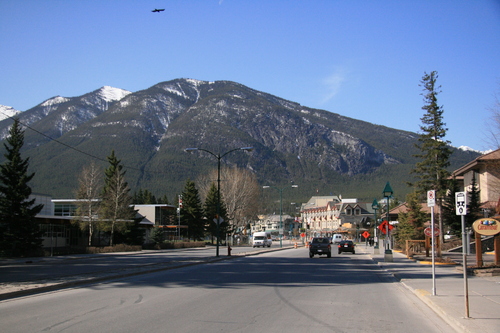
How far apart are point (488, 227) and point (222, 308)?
11.3 metres

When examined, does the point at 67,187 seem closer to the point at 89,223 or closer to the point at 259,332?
the point at 89,223

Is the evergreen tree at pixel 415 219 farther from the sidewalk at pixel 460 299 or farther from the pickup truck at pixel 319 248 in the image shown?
the sidewalk at pixel 460 299

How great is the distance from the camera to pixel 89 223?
184ft

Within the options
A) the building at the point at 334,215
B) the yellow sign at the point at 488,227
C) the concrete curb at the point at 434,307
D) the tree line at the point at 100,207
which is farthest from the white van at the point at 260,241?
the yellow sign at the point at 488,227

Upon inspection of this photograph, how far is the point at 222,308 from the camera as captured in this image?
12117 mm

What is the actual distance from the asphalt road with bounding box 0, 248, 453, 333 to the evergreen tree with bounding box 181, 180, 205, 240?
6442 centimetres

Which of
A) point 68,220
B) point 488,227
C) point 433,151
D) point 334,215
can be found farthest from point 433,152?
point 334,215

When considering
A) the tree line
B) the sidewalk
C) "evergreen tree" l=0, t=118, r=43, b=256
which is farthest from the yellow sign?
"evergreen tree" l=0, t=118, r=43, b=256

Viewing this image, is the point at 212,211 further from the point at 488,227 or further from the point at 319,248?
the point at 488,227

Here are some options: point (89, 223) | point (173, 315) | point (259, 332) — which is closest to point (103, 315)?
point (173, 315)

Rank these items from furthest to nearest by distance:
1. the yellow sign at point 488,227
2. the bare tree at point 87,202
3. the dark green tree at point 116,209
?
the bare tree at point 87,202 → the dark green tree at point 116,209 → the yellow sign at point 488,227

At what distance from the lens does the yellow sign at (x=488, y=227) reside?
703 inches

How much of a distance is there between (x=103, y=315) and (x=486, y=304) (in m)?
9.50

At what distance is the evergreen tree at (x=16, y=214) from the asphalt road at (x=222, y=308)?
96.5ft
